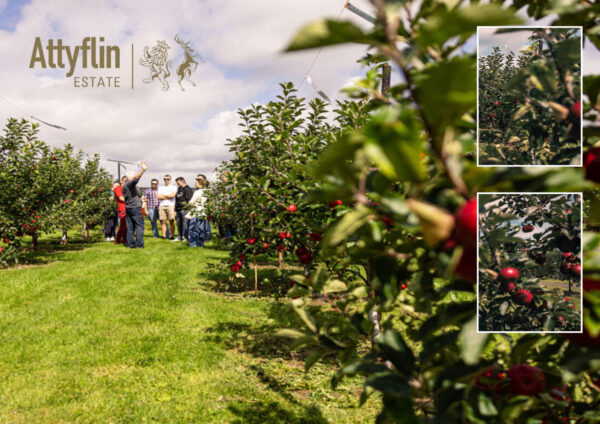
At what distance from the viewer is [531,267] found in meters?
0.87

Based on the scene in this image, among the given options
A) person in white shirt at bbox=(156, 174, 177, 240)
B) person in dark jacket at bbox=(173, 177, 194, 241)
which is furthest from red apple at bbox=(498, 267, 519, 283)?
person in white shirt at bbox=(156, 174, 177, 240)

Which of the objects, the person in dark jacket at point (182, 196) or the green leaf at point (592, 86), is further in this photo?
the person in dark jacket at point (182, 196)

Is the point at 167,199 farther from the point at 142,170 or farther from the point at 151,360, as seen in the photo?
the point at 151,360

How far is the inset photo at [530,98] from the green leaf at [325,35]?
12.7 inches

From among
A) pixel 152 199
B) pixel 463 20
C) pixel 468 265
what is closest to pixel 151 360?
pixel 468 265

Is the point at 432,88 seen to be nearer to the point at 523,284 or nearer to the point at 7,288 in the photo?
the point at 523,284

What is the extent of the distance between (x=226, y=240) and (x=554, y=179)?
18.6ft

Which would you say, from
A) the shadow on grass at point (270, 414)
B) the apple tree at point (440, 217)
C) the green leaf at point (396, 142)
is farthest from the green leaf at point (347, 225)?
the shadow on grass at point (270, 414)

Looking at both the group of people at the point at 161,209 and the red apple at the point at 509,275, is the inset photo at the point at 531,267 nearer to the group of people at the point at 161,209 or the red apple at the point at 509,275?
the red apple at the point at 509,275

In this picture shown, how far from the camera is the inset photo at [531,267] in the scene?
0.75 meters

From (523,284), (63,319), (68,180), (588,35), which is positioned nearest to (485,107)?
(588,35)

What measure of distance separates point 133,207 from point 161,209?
2.44 m

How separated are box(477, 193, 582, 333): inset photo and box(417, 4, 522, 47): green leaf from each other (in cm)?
27

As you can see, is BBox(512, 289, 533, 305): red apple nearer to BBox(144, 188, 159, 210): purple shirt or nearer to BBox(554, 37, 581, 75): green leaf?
BBox(554, 37, 581, 75): green leaf
